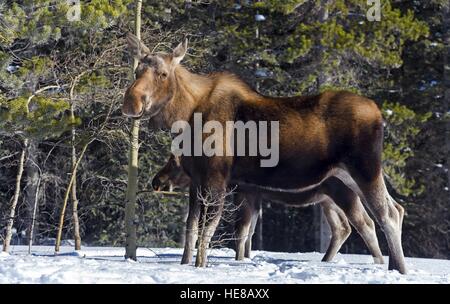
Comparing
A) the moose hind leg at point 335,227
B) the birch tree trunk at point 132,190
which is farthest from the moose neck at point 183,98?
the moose hind leg at point 335,227

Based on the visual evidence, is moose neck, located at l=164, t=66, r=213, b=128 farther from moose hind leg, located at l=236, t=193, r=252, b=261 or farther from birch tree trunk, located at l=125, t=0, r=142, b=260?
moose hind leg, located at l=236, t=193, r=252, b=261

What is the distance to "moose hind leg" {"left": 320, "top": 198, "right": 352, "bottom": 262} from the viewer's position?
477 inches

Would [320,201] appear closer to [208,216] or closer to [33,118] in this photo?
[208,216]

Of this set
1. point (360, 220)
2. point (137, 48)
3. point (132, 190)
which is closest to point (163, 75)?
point (137, 48)

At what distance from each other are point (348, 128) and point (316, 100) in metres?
0.66

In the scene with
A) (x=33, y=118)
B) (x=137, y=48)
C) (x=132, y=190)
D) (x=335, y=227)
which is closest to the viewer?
Result: (x=137, y=48)

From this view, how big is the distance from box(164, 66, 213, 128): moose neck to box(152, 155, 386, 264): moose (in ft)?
2.89

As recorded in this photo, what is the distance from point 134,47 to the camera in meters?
10.2

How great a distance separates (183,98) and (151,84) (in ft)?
1.60

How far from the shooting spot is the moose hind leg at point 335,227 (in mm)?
12125

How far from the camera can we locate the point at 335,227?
12.3m

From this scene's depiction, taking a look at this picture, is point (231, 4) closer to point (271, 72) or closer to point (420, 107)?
point (271, 72)

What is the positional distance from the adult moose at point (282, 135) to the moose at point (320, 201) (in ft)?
3.47
